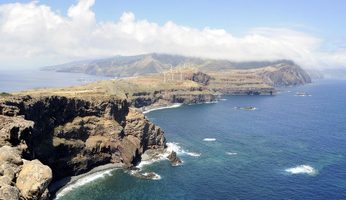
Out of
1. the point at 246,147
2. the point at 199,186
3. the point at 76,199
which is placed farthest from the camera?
the point at 246,147

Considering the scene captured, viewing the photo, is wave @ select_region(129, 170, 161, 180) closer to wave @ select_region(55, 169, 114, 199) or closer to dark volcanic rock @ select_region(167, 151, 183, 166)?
wave @ select_region(55, 169, 114, 199)

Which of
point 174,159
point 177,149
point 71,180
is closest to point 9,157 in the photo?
point 71,180

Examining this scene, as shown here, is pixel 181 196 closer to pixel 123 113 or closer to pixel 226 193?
pixel 226 193

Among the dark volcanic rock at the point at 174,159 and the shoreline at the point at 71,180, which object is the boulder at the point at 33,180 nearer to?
the shoreline at the point at 71,180

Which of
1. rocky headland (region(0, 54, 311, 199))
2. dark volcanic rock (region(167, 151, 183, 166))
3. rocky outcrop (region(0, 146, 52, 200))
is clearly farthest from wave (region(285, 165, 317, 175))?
rocky outcrop (region(0, 146, 52, 200))

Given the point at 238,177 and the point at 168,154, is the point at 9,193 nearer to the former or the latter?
the point at 238,177

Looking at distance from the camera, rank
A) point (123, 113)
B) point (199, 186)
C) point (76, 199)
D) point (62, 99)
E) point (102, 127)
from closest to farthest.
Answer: point (76, 199) → point (199, 186) → point (62, 99) → point (102, 127) → point (123, 113)

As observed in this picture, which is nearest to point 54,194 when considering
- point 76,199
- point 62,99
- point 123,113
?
point 76,199
